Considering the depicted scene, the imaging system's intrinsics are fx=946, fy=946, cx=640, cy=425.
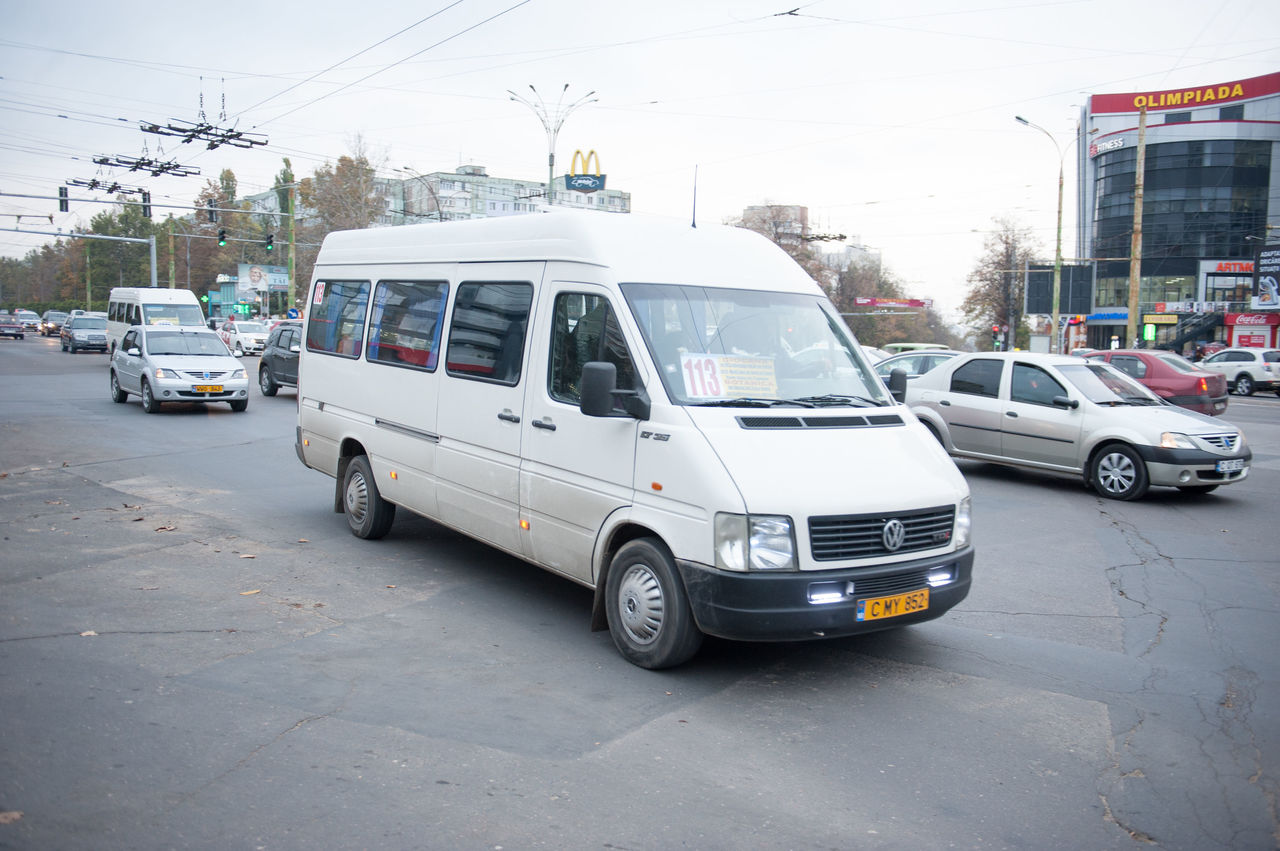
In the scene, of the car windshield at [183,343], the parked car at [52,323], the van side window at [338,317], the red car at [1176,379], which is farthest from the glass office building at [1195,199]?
the parked car at [52,323]

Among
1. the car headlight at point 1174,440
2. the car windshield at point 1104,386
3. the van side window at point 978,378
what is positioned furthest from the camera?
the van side window at point 978,378

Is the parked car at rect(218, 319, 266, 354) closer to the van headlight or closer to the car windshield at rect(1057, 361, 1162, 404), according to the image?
the car windshield at rect(1057, 361, 1162, 404)

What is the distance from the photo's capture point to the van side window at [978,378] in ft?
40.3

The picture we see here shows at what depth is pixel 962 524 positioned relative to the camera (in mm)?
5398

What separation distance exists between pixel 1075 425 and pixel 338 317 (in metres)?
8.53

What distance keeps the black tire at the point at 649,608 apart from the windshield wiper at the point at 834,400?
1260 mm

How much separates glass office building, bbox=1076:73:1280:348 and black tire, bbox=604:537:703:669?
238 feet

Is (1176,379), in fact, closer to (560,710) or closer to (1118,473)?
(1118,473)

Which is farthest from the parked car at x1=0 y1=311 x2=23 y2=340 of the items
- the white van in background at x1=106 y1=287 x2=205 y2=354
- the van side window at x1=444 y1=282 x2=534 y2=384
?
the van side window at x1=444 y1=282 x2=534 y2=384

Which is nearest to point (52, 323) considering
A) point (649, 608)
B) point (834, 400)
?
point (649, 608)

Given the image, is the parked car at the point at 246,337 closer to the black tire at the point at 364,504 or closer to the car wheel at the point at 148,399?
the car wheel at the point at 148,399

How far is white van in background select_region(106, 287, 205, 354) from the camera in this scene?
30859 millimetres

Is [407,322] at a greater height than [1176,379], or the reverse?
[407,322]

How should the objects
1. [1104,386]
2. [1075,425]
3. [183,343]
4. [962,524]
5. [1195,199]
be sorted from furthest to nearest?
[1195,199]
[183,343]
[1104,386]
[1075,425]
[962,524]
